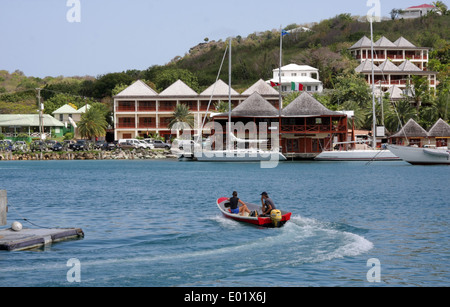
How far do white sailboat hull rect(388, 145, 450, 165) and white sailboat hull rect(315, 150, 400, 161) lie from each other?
5443mm

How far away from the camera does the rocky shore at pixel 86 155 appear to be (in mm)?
96875

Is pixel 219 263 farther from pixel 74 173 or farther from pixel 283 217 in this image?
pixel 74 173

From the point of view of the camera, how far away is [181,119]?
105 m

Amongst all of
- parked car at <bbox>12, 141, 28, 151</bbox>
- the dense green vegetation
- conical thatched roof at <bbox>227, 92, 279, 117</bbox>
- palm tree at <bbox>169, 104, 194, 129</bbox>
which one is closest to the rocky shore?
parked car at <bbox>12, 141, 28, 151</bbox>

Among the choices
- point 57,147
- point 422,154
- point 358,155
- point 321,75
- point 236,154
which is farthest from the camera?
point 321,75

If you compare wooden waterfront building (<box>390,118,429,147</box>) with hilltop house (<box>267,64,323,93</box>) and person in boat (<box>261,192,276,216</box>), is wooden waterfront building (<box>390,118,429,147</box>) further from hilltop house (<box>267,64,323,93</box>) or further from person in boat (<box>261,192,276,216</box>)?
person in boat (<box>261,192,276,216</box>)

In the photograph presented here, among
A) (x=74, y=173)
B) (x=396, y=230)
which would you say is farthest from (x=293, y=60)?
(x=396, y=230)

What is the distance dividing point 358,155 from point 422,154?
843 cm

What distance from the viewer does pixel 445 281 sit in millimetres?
18531

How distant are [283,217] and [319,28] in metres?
177

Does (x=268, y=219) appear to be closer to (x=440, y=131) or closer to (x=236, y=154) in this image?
(x=236, y=154)

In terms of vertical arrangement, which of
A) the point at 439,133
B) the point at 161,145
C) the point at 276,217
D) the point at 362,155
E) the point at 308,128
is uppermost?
the point at 308,128

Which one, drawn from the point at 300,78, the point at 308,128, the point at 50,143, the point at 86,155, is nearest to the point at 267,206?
the point at 308,128

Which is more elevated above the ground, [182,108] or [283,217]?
[182,108]
